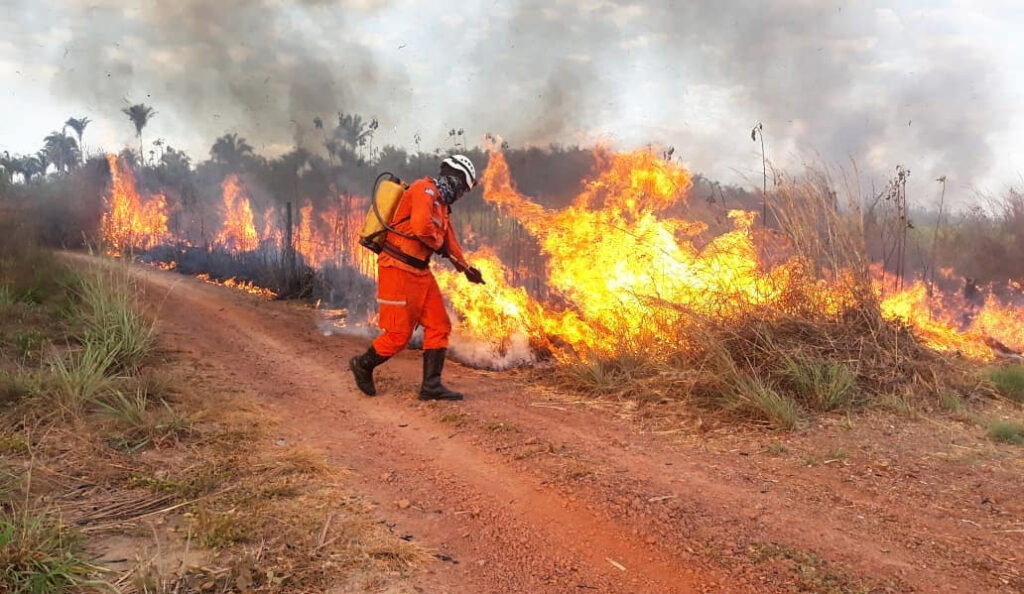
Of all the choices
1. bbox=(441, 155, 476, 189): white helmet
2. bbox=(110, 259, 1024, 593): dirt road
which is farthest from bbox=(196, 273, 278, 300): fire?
bbox=(441, 155, 476, 189): white helmet

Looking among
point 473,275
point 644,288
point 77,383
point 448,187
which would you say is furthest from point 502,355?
point 77,383

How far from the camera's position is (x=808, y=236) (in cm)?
621

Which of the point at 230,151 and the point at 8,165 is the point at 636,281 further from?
the point at 8,165

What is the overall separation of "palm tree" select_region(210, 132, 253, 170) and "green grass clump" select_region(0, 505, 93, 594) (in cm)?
1476

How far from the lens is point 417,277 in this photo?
19.2 feet

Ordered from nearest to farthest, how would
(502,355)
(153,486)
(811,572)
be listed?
(811,572), (153,486), (502,355)

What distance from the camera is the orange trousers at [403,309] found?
576cm

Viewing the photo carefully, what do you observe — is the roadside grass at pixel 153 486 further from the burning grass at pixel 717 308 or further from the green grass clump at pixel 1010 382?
the green grass clump at pixel 1010 382

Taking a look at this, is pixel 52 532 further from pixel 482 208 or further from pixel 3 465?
pixel 482 208

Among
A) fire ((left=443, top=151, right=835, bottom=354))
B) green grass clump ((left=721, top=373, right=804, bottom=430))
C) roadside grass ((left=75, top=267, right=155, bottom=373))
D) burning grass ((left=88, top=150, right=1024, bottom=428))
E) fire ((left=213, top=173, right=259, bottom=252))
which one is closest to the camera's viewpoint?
green grass clump ((left=721, top=373, right=804, bottom=430))

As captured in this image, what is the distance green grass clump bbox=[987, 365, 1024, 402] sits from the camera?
5.90 meters

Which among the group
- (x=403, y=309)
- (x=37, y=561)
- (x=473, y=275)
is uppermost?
(x=473, y=275)

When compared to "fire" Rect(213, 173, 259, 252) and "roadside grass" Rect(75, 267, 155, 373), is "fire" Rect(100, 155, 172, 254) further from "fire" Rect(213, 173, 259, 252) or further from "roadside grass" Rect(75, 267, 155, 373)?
"roadside grass" Rect(75, 267, 155, 373)

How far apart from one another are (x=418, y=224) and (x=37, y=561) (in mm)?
3638
